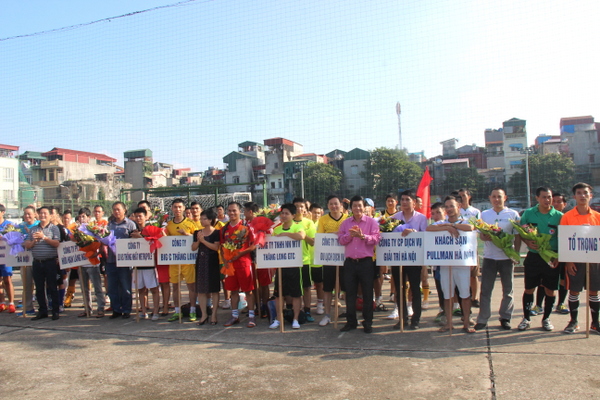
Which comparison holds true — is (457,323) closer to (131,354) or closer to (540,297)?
(540,297)

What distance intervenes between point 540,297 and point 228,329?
4376 millimetres

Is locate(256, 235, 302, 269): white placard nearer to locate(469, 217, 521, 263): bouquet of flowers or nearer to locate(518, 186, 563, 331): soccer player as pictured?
locate(469, 217, 521, 263): bouquet of flowers

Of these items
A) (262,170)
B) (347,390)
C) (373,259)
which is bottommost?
(347,390)

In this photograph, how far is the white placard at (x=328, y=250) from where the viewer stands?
6.05 meters

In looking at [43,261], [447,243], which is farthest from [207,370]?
[43,261]

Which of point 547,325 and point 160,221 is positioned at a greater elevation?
point 160,221

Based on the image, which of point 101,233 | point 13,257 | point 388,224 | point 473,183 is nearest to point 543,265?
point 388,224

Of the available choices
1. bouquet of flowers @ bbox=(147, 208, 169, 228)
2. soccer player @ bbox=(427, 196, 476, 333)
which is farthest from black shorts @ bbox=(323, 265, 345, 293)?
bouquet of flowers @ bbox=(147, 208, 169, 228)

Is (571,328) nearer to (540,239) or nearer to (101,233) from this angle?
(540,239)

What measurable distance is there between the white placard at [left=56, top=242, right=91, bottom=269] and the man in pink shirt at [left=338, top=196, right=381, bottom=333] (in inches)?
168

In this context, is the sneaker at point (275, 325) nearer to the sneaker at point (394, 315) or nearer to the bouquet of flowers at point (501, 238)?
the sneaker at point (394, 315)

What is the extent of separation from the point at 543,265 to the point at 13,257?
822 cm

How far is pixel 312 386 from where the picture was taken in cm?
403

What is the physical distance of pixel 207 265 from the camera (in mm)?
6445
